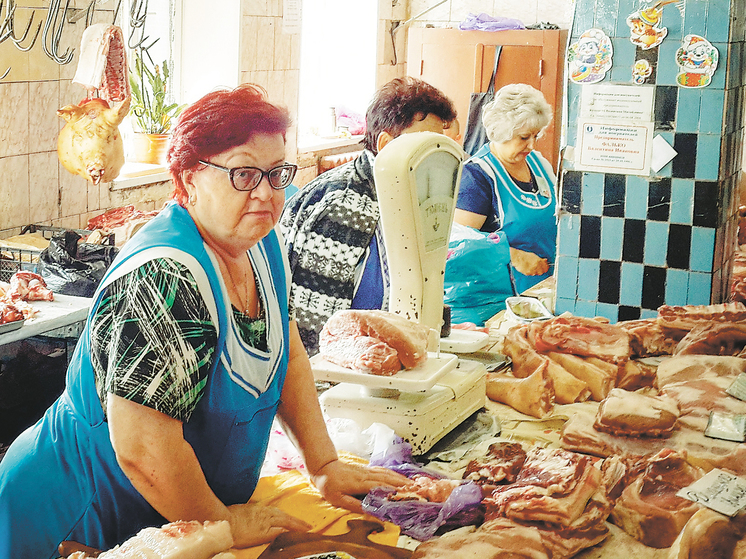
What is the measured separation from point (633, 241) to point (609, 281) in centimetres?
17

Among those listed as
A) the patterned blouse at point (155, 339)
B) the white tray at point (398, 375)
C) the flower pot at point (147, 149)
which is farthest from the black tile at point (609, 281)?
the flower pot at point (147, 149)

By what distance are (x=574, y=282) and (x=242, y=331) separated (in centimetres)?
181

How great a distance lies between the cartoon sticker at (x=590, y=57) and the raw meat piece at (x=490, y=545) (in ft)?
6.24

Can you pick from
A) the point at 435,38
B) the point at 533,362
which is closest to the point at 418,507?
the point at 533,362

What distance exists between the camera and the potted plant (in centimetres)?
554

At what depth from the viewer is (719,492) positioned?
1648 millimetres

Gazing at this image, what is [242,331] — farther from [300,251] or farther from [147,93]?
[147,93]

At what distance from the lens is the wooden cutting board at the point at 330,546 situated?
1539 mm

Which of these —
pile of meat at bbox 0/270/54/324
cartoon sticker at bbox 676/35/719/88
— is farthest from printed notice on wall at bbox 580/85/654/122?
pile of meat at bbox 0/270/54/324

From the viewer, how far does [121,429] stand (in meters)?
1.52

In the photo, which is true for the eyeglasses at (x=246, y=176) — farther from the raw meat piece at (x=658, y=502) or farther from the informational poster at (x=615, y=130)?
the informational poster at (x=615, y=130)

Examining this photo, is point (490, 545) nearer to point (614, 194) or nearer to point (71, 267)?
point (614, 194)

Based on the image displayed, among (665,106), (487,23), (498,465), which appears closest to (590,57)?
(665,106)

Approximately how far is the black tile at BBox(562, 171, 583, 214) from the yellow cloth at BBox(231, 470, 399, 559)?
5.43ft
